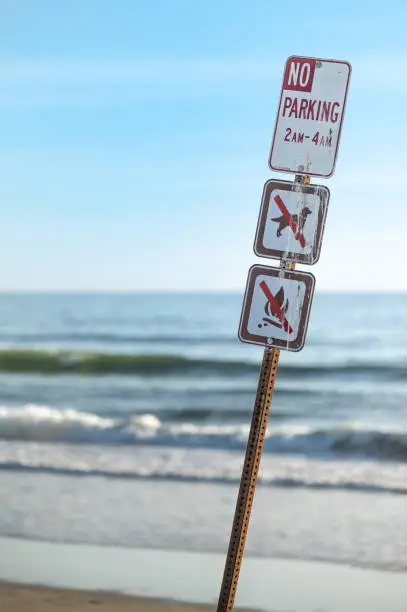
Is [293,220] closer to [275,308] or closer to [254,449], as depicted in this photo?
[275,308]

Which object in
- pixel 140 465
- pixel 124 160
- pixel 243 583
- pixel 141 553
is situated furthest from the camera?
pixel 124 160

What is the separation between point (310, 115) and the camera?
398 centimetres

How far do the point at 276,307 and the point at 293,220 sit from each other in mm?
334

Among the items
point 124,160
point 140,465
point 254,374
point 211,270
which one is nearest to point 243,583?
point 140,465

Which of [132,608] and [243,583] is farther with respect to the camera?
[243,583]

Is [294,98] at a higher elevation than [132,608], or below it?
higher

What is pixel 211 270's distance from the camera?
3369cm

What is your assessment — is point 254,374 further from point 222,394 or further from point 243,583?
point 243,583

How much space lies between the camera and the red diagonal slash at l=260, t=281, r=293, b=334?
4008mm

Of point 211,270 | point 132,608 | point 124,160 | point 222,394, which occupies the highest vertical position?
point 124,160

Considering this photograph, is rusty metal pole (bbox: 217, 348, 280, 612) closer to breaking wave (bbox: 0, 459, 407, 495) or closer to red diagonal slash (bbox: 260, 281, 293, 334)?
red diagonal slash (bbox: 260, 281, 293, 334)

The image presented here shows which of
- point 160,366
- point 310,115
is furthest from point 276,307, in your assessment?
point 160,366

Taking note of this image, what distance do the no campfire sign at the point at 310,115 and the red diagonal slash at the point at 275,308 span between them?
17.9 inches

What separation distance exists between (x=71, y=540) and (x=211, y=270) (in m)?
26.2
